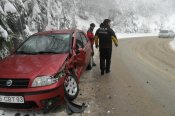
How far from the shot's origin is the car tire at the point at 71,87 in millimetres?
6141

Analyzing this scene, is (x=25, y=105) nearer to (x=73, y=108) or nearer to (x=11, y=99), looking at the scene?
(x=11, y=99)

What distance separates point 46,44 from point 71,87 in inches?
65.6

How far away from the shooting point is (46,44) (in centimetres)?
749

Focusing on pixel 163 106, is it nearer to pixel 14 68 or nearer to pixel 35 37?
pixel 14 68

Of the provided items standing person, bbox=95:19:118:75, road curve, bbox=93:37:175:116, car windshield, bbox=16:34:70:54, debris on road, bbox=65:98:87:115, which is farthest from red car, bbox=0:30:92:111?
standing person, bbox=95:19:118:75

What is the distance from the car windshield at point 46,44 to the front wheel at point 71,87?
34.0 inches

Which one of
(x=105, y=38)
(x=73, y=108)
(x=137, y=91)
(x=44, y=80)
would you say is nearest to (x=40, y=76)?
(x=44, y=80)

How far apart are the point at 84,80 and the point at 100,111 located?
2.95 metres

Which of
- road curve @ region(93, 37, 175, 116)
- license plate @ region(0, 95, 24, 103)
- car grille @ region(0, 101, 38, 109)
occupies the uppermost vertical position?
license plate @ region(0, 95, 24, 103)

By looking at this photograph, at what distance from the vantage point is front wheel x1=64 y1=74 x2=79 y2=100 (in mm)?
6141

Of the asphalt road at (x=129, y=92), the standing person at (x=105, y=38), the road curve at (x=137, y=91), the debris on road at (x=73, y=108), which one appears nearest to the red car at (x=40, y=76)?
the debris on road at (x=73, y=108)

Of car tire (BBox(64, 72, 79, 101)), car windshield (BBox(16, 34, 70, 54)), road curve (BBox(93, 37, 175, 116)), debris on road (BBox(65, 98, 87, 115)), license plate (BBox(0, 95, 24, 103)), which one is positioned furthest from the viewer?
car windshield (BBox(16, 34, 70, 54))

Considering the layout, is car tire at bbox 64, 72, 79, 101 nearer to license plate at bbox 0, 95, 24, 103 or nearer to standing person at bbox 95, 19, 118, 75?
license plate at bbox 0, 95, 24, 103

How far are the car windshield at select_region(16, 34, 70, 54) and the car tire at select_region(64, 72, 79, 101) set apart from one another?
2.77 ft
